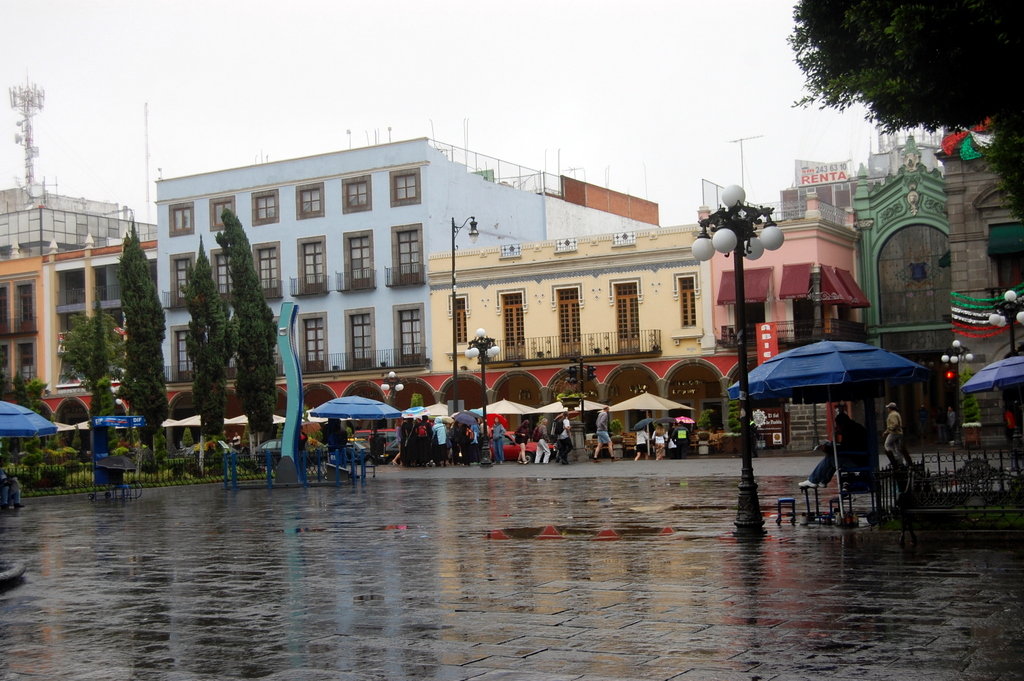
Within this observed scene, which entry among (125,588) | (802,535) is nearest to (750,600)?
(802,535)

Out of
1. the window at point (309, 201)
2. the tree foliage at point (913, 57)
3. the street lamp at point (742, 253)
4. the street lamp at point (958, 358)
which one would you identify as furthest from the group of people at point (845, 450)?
the window at point (309, 201)

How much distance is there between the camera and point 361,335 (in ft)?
165

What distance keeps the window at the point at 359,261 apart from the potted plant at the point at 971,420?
24933 millimetres

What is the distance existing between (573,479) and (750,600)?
1782cm

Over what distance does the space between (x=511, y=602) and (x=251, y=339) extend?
98.9 feet

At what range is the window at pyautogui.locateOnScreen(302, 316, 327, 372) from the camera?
51144 millimetres

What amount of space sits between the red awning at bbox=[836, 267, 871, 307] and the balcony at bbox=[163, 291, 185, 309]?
1187 inches

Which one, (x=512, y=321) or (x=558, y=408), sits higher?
(x=512, y=321)

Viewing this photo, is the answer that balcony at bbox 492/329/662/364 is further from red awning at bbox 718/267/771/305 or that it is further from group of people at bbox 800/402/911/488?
group of people at bbox 800/402/911/488

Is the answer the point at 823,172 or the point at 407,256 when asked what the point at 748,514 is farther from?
the point at 823,172

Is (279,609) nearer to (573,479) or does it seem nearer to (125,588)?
(125,588)

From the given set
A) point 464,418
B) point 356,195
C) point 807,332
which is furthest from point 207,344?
point 807,332

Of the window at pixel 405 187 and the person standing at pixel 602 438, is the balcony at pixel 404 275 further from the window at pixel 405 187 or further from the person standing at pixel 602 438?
the person standing at pixel 602 438

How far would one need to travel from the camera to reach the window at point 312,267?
50969 millimetres
